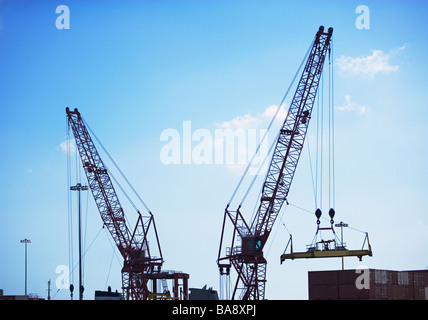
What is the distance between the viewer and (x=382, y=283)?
72.6 metres

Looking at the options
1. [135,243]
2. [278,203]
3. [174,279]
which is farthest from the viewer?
[135,243]

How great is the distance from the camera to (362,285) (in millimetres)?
70688

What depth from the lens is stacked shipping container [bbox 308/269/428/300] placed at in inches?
2782

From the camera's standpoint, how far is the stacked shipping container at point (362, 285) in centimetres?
7067

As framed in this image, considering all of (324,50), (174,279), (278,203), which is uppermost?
(324,50)
